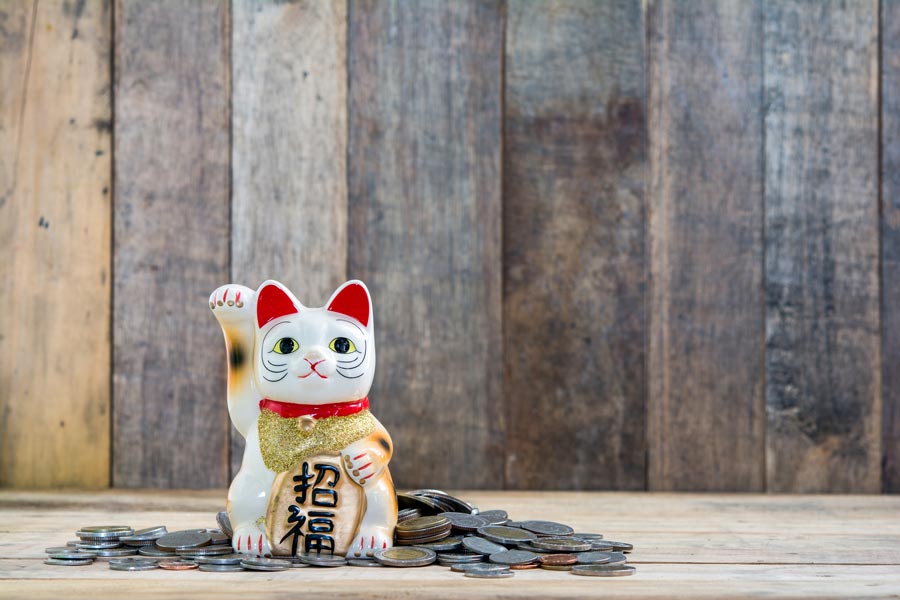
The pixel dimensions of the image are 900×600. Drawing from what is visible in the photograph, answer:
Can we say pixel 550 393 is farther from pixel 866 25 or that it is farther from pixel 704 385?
pixel 866 25

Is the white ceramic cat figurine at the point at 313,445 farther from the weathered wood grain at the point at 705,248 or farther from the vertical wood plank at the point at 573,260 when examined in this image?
the weathered wood grain at the point at 705,248

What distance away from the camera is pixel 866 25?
1932 mm

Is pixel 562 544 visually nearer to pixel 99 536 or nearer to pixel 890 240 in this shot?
pixel 99 536

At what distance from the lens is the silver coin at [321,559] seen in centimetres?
117

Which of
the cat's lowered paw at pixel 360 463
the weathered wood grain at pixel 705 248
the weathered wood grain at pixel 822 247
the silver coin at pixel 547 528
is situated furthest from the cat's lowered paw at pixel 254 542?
the weathered wood grain at pixel 822 247

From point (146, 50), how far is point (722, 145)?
1.07 metres

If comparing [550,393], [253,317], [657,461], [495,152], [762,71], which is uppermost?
[762,71]

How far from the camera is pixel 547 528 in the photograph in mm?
1342

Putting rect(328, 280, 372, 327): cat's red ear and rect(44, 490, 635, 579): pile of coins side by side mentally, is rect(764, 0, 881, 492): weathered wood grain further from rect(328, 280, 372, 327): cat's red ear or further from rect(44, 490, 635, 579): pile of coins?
rect(328, 280, 372, 327): cat's red ear

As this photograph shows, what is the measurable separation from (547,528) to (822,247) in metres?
0.90

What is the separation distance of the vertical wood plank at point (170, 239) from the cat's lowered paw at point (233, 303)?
2.02ft

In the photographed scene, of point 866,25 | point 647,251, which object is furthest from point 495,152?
point 866,25

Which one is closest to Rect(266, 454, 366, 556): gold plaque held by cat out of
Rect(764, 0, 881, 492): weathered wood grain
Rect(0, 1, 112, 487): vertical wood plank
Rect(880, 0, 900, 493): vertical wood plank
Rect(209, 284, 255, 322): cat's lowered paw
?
Rect(209, 284, 255, 322): cat's lowered paw

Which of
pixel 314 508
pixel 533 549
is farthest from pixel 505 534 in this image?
pixel 314 508
